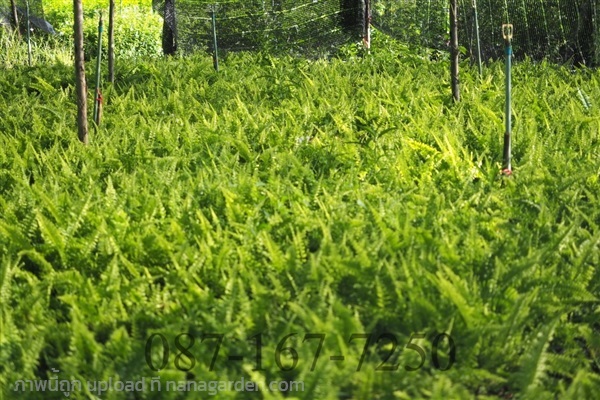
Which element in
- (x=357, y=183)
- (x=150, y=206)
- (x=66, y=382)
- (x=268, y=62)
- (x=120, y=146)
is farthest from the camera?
(x=268, y=62)

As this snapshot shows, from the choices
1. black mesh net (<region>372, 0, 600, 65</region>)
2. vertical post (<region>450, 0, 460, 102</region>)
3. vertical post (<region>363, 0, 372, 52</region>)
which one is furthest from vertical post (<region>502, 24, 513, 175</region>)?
vertical post (<region>363, 0, 372, 52</region>)

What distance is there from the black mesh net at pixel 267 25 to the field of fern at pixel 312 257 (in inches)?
241

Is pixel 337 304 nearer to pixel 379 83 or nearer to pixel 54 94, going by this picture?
pixel 379 83

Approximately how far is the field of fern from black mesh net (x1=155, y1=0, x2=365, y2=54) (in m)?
6.13

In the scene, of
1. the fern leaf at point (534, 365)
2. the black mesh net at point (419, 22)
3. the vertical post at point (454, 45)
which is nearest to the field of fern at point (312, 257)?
the fern leaf at point (534, 365)

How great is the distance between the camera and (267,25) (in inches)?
466

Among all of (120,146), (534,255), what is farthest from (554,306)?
(120,146)

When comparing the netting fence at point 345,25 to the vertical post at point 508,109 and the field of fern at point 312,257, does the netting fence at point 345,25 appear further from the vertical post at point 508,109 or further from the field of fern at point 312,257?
the vertical post at point 508,109

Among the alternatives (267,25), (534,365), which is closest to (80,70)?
(534,365)

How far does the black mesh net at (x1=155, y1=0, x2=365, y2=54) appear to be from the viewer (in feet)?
36.6

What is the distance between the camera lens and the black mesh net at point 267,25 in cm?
1116

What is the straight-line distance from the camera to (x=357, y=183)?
12.0ft

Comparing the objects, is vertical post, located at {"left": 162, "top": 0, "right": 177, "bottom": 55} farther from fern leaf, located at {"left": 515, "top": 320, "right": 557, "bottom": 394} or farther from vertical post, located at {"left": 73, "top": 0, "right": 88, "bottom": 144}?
fern leaf, located at {"left": 515, "top": 320, "right": 557, "bottom": 394}

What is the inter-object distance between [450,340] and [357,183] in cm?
151
